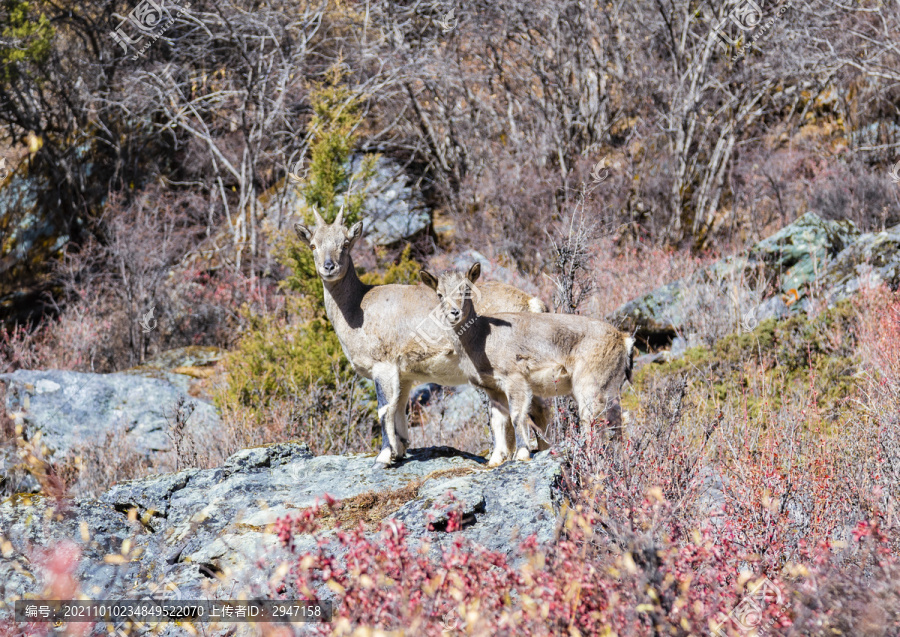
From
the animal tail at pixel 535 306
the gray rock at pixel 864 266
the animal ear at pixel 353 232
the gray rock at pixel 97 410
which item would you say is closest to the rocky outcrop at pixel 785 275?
the gray rock at pixel 864 266

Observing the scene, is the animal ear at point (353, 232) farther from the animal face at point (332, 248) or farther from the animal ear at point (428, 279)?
the animal ear at point (428, 279)

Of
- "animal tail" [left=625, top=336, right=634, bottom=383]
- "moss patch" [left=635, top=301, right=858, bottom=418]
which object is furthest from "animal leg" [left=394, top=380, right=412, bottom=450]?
"moss patch" [left=635, top=301, right=858, bottom=418]

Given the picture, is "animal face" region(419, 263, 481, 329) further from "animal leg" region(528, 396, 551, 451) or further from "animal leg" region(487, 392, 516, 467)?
"animal leg" region(528, 396, 551, 451)

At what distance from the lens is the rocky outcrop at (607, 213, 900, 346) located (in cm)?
1404

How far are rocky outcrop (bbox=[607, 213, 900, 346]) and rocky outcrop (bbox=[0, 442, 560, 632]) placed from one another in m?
7.77

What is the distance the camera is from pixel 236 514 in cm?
659

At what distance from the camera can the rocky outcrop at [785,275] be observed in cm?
1404

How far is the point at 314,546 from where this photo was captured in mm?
5988

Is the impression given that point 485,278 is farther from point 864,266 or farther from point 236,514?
point 236,514

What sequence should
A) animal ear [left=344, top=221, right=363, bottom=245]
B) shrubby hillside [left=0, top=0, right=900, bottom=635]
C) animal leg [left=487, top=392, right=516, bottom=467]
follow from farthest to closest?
animal ear [left=344, top=221, right=363, bottom=245]
animal leg [left=487, top=392, right=516, bottom=467]
shrubby hillside [left=0, top=0, right=900, bottom=635]

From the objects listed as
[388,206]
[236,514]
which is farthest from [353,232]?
[388,206]

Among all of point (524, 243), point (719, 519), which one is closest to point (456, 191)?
point (524, 243)

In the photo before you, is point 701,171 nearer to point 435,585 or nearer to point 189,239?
point 189,239

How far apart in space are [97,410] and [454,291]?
8.53 m
